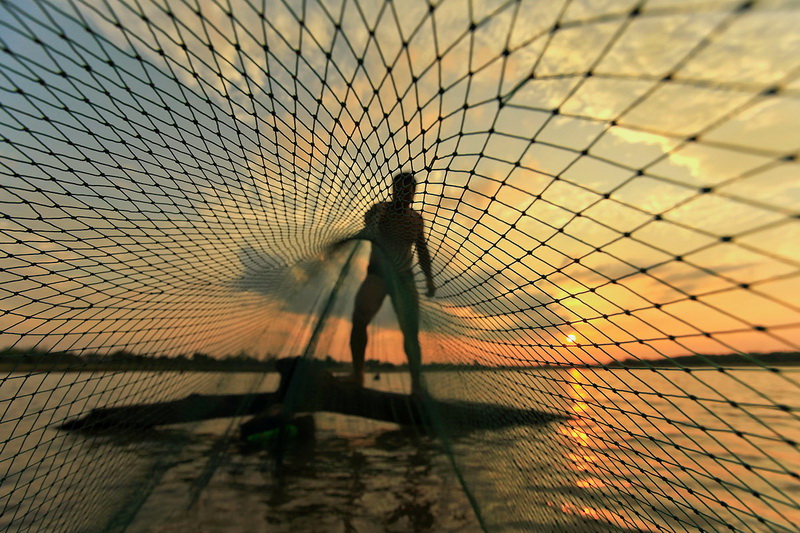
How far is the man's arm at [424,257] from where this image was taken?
293cm

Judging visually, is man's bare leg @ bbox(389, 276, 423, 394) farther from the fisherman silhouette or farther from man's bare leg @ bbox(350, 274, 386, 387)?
man's bare leg @ bbox(350, 274, 386, 387)

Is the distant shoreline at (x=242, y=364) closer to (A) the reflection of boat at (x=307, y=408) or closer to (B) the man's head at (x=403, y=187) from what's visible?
(A) the reflection of boat at (x=307, y=408)

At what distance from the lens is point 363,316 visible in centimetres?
361

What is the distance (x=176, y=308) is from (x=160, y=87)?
2.05 meters

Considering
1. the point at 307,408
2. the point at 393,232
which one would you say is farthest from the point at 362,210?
the point at 307,408

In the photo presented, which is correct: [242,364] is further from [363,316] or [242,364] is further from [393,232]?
[393,232]

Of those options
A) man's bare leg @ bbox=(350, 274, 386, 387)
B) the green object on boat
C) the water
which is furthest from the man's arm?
the green object on boat

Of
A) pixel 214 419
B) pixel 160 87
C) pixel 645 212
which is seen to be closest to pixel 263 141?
pixel 160 87

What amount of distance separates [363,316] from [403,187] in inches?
57.1

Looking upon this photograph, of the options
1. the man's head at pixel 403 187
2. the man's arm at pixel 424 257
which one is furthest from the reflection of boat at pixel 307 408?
the man's head at pixel 403 187

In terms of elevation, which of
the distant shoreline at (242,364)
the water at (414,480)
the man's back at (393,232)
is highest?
the man's back at (393,232)

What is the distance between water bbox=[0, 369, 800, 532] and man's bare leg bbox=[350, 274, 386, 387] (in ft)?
2.52

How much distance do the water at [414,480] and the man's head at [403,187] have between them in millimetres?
1363

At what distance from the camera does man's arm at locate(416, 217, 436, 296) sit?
2.93m
